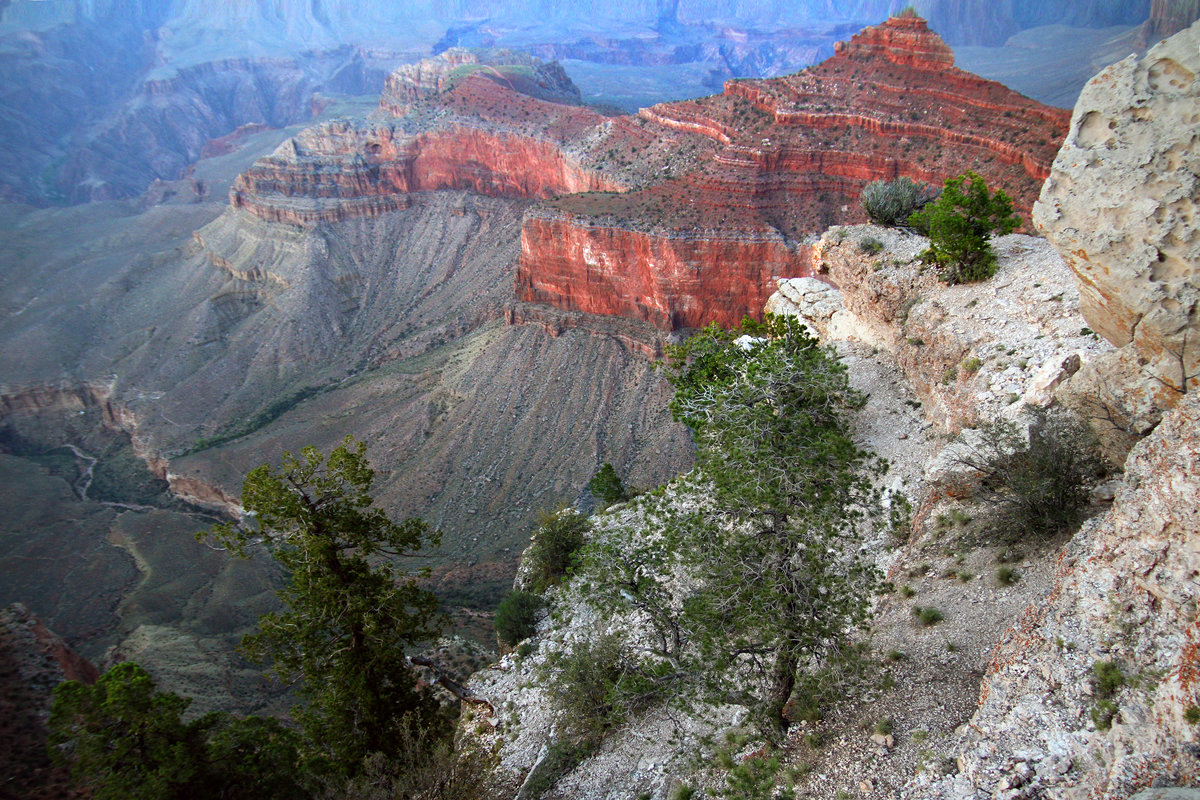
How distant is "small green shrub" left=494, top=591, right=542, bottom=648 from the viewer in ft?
77.1

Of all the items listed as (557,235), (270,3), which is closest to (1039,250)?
(557,235)

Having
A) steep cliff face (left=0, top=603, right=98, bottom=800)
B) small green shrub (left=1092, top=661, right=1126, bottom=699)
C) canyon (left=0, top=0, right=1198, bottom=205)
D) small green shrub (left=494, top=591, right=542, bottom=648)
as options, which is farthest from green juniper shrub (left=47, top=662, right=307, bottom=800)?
canyon (left=0, top=0, right=1198, bottom=205)

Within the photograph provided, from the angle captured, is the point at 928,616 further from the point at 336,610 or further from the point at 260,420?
the point at 260,420

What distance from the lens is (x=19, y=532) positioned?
1556 inches

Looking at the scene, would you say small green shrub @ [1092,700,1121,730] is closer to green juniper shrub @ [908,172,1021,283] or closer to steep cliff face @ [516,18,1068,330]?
green juniper shrub @ [908,172,1021,283]

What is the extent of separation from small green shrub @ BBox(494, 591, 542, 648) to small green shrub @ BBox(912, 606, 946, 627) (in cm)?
1486

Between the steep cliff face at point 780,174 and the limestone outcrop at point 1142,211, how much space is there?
97.2ft

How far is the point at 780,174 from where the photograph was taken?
137 feet

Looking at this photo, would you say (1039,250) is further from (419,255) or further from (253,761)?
(419,255)

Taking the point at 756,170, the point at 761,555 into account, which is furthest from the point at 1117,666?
the point at 756,170

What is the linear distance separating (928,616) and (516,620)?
1533 centimetres

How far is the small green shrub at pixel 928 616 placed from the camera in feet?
38.1

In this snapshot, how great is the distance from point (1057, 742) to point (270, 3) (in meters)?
245

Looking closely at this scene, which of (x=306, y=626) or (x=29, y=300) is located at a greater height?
(x=306, y=626)
